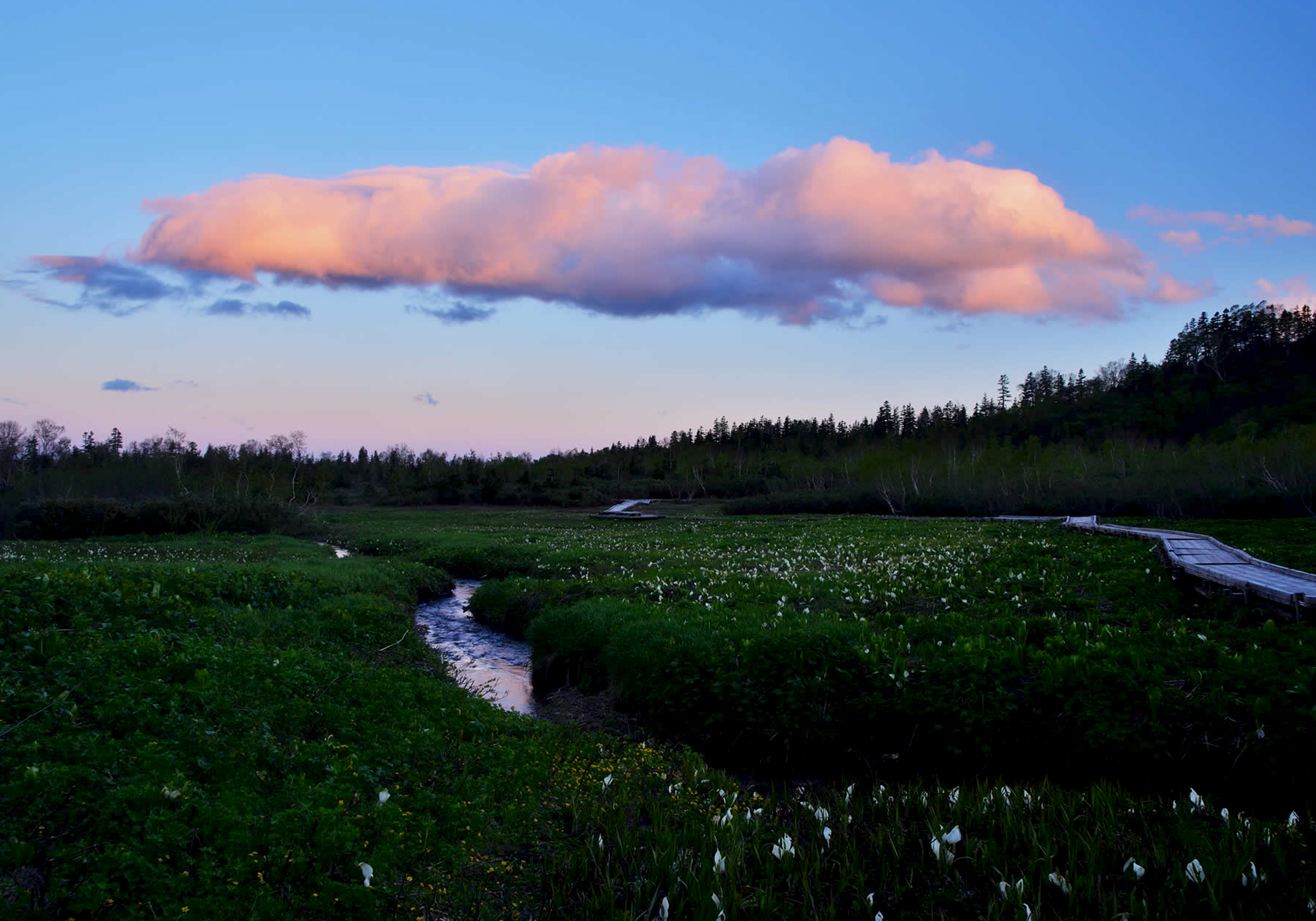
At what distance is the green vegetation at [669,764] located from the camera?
5367mm

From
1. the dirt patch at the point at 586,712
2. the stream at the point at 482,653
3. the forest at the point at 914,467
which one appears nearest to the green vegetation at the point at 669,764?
the dirt patch at the point at 586,712

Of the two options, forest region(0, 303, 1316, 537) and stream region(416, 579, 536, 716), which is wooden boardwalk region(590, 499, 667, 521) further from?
stream region(416, 579, 536, 716)

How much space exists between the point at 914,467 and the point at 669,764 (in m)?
72.8

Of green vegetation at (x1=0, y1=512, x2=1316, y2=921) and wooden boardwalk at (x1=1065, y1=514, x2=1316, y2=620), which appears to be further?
wooden boardwalk at (x1=1065, y1=514, x2=1316, y2=620)

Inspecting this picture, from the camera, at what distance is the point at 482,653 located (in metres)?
17.2

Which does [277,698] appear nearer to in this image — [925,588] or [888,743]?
[888,743]

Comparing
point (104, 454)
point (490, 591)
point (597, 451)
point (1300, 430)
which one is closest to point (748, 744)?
point (490, 591)

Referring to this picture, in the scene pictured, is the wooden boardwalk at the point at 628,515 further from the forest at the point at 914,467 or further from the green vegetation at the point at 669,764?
the green vegetation at the point at 669,764

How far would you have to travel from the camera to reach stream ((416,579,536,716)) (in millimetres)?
13656

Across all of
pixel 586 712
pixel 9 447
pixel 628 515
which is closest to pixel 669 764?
pixel 586 712

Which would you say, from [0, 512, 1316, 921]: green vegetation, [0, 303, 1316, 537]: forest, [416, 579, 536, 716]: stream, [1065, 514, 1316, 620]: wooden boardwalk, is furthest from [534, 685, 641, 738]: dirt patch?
[0, 303, 1316, 537]: forest

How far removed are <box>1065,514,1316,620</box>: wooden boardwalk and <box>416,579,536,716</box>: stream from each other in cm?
1273

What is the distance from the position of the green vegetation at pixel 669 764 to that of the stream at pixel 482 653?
0.95 metres

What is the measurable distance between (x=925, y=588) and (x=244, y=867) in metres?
14.5
